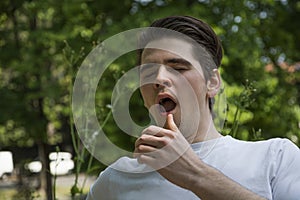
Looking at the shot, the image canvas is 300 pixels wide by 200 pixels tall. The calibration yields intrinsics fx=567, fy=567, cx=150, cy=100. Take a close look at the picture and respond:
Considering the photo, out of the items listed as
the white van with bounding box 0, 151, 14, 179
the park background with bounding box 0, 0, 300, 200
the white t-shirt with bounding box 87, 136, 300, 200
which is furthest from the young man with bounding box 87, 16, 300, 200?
the park background with bounding box 0, 0, 300, 200

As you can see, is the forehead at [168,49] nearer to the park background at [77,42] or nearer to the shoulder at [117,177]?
the shoulder at [117,177]

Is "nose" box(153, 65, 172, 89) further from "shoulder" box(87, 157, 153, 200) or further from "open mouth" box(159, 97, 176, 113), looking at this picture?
"shoulder" box(87, 157, 153, 200)

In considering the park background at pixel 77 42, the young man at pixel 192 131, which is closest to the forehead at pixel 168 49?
the young man at pixel 192 131

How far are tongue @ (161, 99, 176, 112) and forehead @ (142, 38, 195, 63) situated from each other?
9 cm

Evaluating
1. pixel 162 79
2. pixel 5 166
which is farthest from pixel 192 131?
pixel 5 166

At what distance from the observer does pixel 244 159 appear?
1.12 metres

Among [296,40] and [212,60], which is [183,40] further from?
[296,40]

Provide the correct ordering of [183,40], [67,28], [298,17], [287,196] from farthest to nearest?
[298,17]
[67,28]
[183,40]
[287,196]

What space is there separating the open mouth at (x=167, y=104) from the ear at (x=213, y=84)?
106 millimetres

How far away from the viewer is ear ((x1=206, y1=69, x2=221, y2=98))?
1.17 m

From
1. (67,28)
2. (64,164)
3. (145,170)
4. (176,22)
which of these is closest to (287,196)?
(145,170)

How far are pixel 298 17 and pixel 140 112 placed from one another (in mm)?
3247

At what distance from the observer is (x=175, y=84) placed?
110 centimetres

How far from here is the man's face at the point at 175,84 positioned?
43.2 inches
